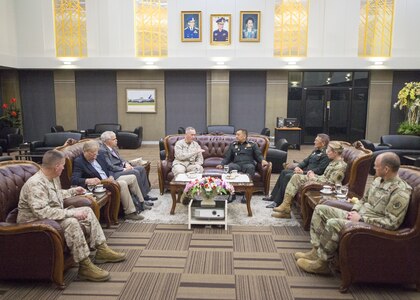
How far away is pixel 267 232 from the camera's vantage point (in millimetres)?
4477

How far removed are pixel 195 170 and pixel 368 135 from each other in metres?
9.09

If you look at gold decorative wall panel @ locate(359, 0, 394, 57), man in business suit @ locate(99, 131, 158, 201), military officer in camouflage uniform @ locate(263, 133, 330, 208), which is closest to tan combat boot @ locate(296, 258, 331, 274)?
military officer in camouflage uniform @ locate(263, 133, 330, 208)

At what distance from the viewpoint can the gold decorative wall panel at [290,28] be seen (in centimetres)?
1170

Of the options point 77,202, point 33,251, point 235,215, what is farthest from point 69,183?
point 235,215

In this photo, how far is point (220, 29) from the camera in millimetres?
11805

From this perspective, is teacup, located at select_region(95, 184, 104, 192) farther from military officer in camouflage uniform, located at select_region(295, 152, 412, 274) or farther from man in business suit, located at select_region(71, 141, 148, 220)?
military officer in camouflage uniform, located at select_region(295, 152, 412, 274)

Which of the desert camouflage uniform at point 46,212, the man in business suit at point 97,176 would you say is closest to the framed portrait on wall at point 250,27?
the man in business suit at point 97,176

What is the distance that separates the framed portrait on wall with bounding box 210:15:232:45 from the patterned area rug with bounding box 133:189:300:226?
300 inches

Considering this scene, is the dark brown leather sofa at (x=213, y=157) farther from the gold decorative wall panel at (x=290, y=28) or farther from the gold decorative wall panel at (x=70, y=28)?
the gold decorative wall panel at (x=70, y=28)

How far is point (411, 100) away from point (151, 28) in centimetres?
908

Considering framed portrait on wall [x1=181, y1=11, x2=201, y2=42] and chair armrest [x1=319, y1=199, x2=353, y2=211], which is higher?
framed portrait on wall [x1=181, y1=11, x2=201, y2=42]

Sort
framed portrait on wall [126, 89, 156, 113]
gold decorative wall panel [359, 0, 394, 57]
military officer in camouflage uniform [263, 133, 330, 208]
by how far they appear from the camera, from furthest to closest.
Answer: framed portrait on wall [126, 89, 156, 113] < gold decorative wall panel [359, 0, 394, 57] < military officer in camouflage uniform [263, 133, 330, 208]

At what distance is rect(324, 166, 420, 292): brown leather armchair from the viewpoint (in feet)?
9.68

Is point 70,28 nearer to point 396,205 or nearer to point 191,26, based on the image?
point 191,26
